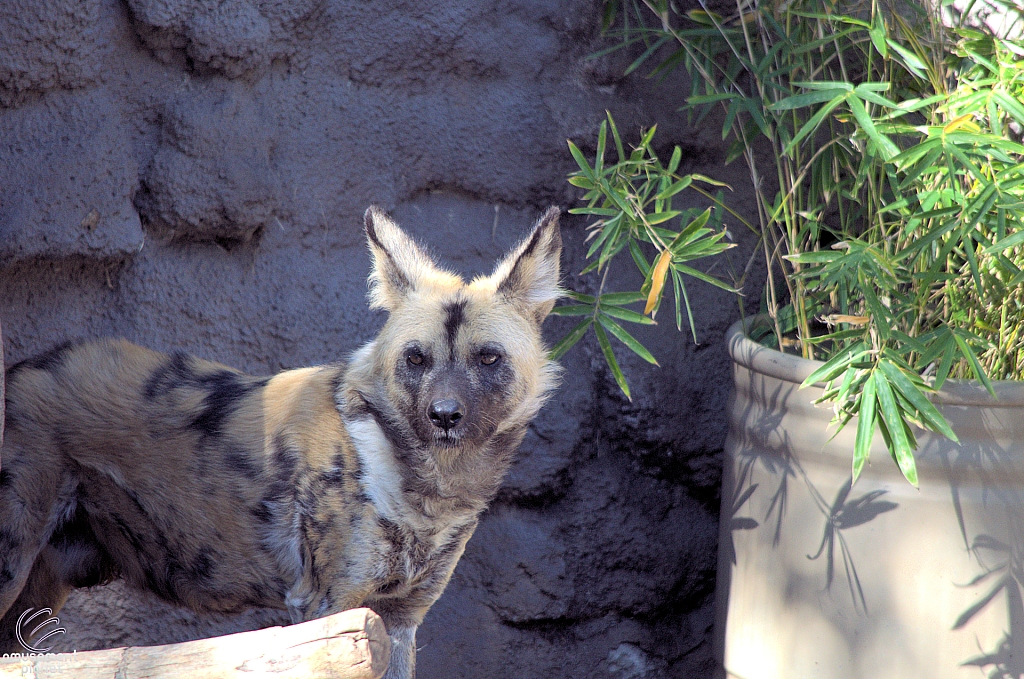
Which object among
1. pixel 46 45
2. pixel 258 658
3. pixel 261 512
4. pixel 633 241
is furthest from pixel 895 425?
pixel 46 45

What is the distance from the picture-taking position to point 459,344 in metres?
2.45

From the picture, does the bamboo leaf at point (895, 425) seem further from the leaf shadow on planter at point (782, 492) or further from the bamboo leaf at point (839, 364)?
the leaf shadow on planter at point (782, 492)

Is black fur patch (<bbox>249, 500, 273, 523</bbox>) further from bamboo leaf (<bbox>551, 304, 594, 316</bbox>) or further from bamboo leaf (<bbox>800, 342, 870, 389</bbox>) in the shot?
bamboo leaf (<bbox>800, 342, 870, 389</bbox>)

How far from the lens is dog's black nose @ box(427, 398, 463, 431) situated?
7.57 feet

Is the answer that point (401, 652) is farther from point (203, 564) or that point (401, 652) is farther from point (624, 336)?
point (624, 336)

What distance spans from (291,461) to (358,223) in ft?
3.47

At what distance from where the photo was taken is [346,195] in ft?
10.5

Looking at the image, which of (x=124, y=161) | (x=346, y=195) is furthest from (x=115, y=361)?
(x=346, y=195)

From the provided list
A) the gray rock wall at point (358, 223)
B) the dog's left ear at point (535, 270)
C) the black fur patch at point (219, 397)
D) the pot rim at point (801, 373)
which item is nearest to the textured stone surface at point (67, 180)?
the gray rock wall at point (358, 223)

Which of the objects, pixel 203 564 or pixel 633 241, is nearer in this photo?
pixel 203 564

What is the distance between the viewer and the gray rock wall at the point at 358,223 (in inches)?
112

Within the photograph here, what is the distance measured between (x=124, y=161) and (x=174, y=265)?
1.17ft

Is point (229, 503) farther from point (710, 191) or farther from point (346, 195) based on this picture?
point (710, 191)

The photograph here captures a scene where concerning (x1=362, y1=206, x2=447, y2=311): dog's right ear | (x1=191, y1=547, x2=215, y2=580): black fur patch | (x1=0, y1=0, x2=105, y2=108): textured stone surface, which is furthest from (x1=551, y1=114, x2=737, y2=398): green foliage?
(x1=0, y1=0, x2=105, y2=108): textured stone surface
